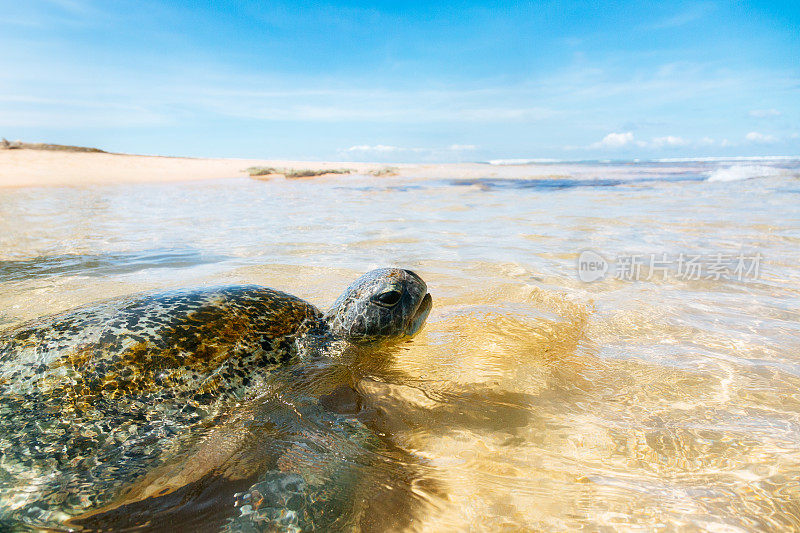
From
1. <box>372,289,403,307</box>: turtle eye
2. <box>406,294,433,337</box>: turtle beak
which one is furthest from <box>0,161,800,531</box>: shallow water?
<box>372,289,403,307</box>: turtle eye

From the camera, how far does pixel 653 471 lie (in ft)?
6.30

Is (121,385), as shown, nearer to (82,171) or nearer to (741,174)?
(741,174)

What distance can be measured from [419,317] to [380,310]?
0.34 metres

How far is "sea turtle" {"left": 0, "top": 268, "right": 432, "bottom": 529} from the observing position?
1.86 meters

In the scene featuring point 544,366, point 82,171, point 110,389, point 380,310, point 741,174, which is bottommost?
point 544,366

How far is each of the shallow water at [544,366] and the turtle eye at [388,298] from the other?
1.25 feet

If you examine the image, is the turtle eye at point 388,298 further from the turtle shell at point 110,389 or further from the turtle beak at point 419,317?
the turtle shell at point 110,389

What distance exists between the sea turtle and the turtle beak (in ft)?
1.98

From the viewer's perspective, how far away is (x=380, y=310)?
10.4 ft

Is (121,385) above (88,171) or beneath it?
beneath

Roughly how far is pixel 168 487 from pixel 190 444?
0.82 feet

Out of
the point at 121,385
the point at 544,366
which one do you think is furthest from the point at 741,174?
the point at 121,385

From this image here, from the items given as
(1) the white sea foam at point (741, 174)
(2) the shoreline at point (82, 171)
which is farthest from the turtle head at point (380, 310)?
(1) the white sea foam at point (741, 174)

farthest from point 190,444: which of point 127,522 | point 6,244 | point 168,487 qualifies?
point 6,244
